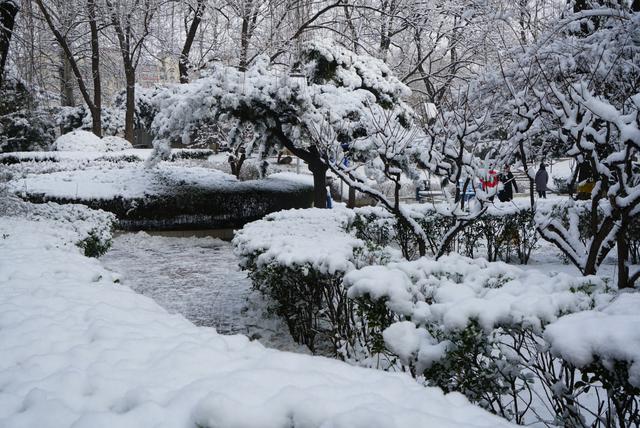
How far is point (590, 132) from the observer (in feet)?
13.5

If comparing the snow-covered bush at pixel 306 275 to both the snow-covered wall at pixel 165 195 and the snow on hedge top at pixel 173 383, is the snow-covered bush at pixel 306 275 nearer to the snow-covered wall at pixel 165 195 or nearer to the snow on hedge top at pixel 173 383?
the snow on hedge top at pixel 173 383

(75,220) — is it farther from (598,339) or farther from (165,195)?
(598,339)

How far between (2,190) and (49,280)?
6.29m

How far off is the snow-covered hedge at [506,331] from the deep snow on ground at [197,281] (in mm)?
2193

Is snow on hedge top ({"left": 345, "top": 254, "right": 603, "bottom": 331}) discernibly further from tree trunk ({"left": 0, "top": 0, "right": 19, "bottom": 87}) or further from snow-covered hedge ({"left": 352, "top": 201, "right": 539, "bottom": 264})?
tree trunk ({"left": 0, "top": 0, "right": 19, "bottom": 87})

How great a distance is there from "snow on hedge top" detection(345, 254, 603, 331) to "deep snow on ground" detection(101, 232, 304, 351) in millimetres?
2044

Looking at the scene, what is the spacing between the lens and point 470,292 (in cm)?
266

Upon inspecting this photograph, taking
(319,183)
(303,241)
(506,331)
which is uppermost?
(319,183)

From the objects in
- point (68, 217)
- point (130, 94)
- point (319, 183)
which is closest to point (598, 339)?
point (68, 217)

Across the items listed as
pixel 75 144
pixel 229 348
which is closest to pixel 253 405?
pixel 229 348

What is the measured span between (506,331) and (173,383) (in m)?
1.52

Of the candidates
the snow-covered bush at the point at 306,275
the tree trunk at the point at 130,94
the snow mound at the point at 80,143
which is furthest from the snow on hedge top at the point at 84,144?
the snow-covered bush at the point at 306,275

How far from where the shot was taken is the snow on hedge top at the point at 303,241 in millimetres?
4000

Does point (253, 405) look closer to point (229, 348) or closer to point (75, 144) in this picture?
point (229, 348)
